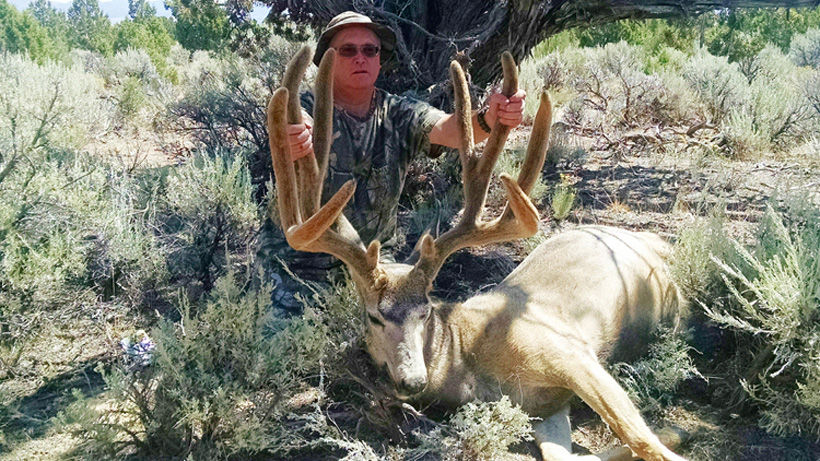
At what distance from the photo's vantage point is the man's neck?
4.68 metres

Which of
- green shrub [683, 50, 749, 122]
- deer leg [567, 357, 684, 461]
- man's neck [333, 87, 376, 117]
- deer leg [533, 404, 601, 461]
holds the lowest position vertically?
deer leg [533, 404, 601, 461]

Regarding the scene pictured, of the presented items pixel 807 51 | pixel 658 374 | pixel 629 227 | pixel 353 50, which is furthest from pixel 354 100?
pixel 807 51

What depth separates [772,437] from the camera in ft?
10.9

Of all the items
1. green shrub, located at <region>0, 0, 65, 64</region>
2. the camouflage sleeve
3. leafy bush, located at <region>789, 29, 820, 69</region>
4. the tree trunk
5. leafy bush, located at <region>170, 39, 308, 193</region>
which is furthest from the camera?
green shrub, located at <region>0, 0, 65, 64</region>

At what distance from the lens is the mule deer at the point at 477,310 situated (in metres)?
3.06

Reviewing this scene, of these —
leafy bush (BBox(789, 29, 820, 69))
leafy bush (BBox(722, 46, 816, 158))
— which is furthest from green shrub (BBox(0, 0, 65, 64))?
leafy bush (BBox(789, 29, 820, 69))

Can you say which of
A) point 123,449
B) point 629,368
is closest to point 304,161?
point 123,449

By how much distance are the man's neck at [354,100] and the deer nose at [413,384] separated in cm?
234

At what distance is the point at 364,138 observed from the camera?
4.73 meters

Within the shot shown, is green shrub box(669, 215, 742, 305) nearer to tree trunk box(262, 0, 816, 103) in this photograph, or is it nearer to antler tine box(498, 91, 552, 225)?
antler tine box(498, 91, 552, 225)

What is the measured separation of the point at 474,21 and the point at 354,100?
2364mm

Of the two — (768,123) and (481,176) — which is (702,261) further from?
(768,123)

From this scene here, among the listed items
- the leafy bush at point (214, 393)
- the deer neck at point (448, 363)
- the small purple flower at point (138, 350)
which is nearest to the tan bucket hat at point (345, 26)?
the leafy bush at point (214, 393)

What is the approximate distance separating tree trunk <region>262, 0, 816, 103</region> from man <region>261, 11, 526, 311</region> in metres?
1.33
